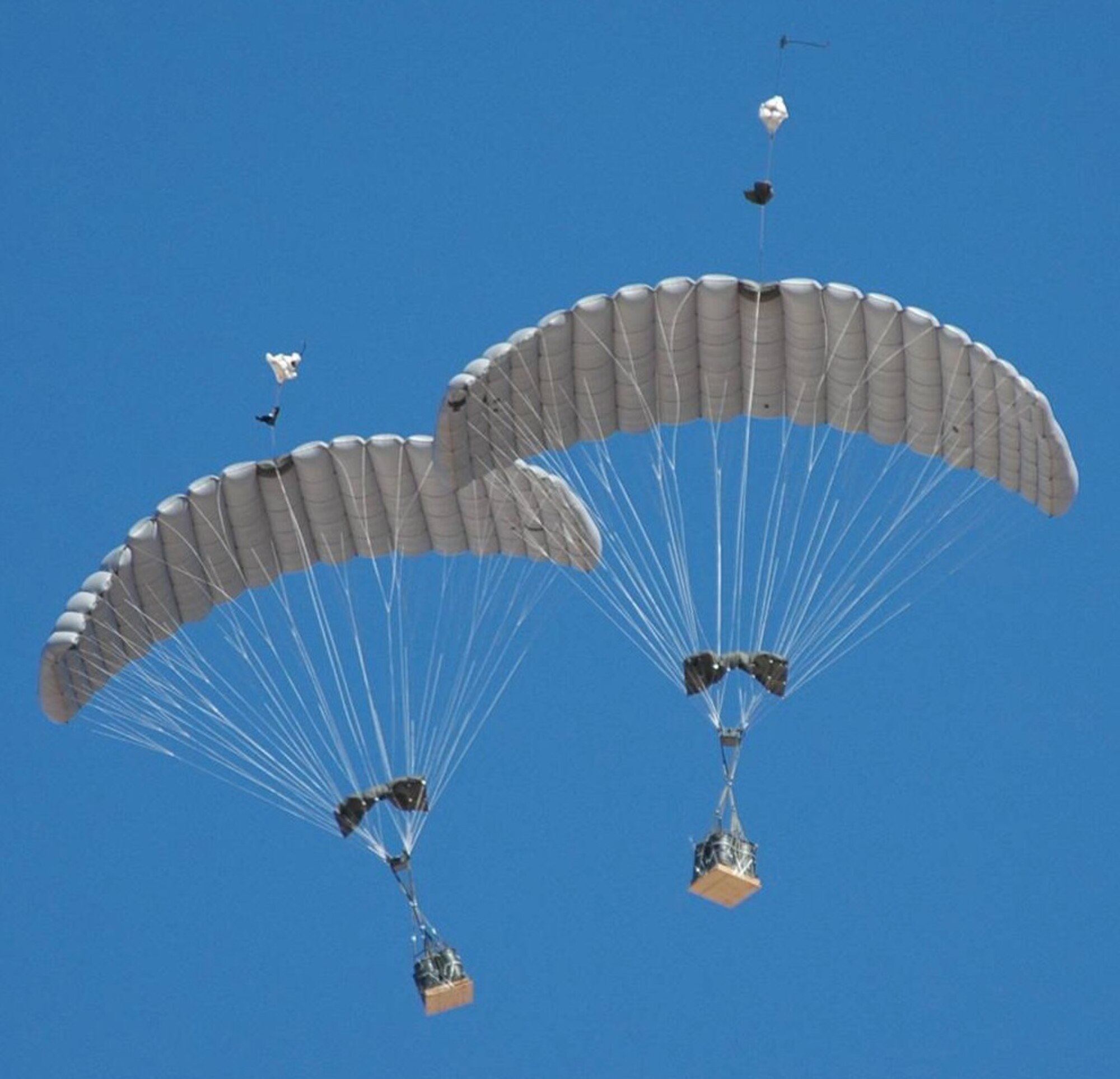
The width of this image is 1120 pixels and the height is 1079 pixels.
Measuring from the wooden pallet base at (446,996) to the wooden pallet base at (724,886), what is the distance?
2480mm

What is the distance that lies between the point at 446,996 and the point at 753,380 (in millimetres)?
6902

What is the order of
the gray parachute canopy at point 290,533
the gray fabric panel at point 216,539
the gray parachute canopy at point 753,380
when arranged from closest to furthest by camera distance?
1. the gray parachute canopy at point 753,380
2. the gray parachute canopy at point 290,533
3. the gray fabric panel at point 216,539

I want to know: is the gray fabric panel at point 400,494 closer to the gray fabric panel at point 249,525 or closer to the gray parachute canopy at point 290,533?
the gray parachute canopy at point 290,533

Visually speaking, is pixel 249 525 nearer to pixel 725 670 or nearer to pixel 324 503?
pixel 324 503

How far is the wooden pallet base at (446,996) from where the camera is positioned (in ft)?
98.6

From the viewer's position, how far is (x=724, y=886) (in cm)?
2948

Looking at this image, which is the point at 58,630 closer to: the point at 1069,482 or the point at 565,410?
the point at 565,410

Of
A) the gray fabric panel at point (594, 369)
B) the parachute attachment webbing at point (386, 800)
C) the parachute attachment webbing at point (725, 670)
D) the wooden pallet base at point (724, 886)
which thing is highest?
the gray fabric panel at point (594, 369)

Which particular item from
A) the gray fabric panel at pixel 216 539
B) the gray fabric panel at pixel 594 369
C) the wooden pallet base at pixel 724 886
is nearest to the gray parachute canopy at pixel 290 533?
the gray fabric panel at pixel 216 539

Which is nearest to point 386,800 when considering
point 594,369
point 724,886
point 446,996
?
point 446,996

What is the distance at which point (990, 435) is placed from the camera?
1217 inches

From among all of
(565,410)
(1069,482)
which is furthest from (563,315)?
(1069,482)

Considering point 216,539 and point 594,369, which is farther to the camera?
point 216,539

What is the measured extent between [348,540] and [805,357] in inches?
220
